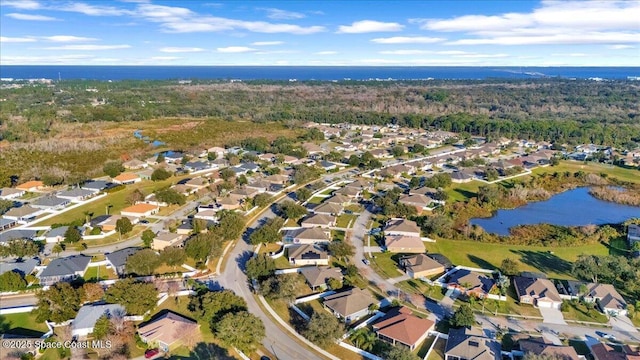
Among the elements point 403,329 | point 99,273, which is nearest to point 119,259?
point 99,273

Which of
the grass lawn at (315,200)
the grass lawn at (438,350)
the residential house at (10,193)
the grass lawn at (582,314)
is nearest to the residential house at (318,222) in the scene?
the grass lawn at (315,200)

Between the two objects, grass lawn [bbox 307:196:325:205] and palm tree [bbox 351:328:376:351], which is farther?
grass lawn [bbox 307:196:325:205]

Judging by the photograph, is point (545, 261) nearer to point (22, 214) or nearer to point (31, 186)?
point (22, 214)

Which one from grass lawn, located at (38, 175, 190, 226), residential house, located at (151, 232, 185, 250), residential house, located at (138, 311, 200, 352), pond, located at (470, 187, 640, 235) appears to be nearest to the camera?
residential house, located at (138, 311, 200, 352)

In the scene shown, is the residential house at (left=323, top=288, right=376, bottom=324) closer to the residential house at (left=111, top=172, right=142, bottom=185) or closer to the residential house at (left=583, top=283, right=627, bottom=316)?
the residential house at (left=583, top=283, right=627, bottom=316)

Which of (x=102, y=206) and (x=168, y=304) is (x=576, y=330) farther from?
(x=102, y=206)

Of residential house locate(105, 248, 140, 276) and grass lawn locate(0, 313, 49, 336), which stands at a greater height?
residential house locate(105, 248, 140, 276)

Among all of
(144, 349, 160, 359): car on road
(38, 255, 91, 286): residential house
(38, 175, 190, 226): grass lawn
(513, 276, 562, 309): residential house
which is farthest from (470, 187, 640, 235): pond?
(38, 175, 190, 226): grass lawn

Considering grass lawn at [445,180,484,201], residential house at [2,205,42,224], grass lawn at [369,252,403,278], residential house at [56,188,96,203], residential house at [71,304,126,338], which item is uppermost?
residential house at [56,188,96,203]

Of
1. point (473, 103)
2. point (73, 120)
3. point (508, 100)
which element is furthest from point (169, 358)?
point (508, 100)
